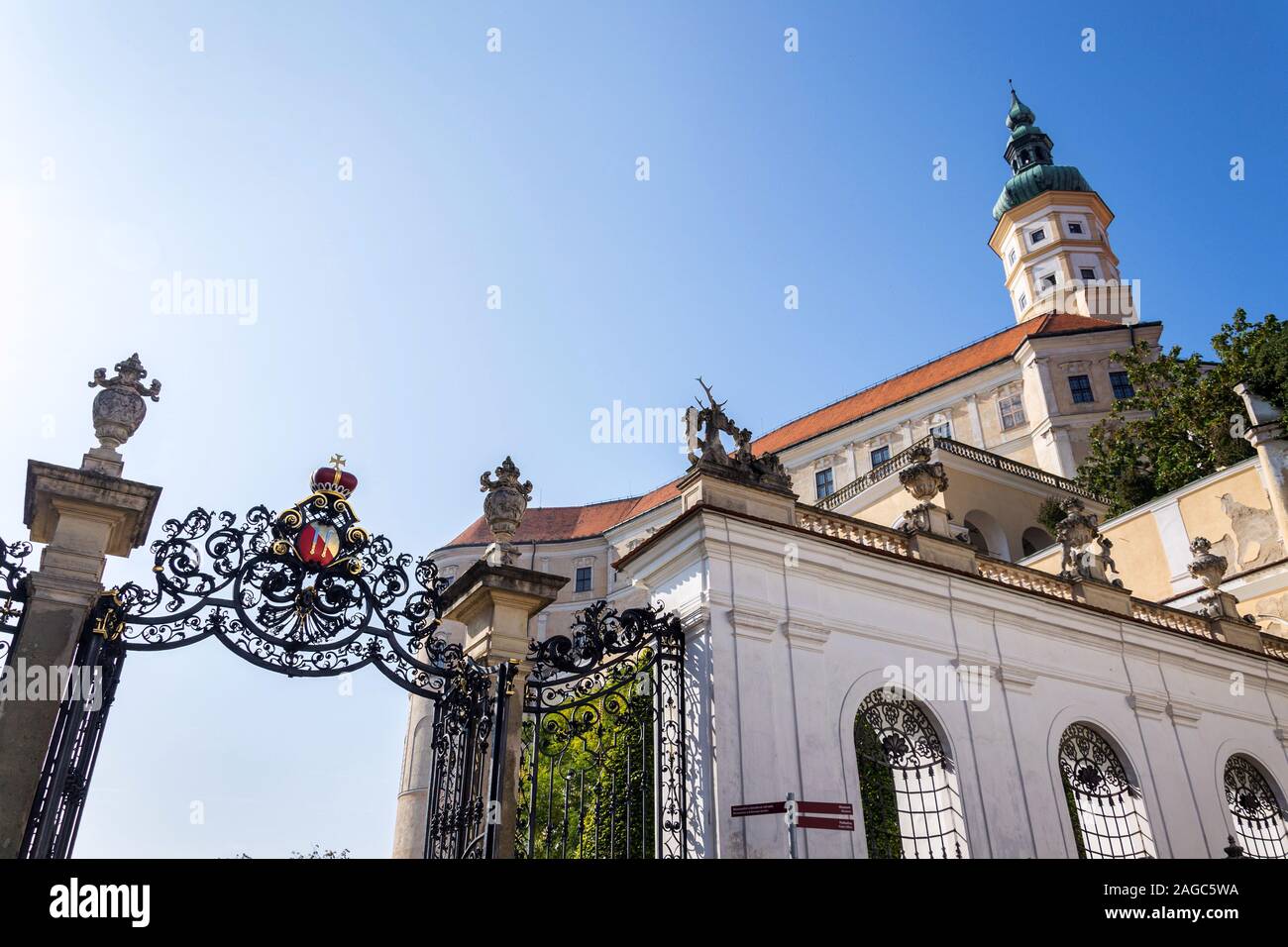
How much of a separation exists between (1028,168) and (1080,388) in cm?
2690

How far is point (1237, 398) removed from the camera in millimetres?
29250

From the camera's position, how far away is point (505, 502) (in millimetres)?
10078

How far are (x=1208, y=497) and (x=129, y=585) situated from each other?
21883mm

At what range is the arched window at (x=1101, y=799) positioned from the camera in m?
13.2

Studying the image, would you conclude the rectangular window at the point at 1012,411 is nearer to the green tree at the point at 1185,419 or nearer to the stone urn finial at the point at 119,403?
the green tree at the point at 1185,419

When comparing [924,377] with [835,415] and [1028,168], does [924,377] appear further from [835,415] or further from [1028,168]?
[1028,168]

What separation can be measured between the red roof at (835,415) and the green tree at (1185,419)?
10.6m

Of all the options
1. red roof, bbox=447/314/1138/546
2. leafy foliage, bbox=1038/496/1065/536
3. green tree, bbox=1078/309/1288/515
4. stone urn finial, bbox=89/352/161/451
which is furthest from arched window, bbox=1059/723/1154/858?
red roof, bbox=447/314/1138/546

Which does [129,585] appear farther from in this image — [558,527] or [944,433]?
[558,527]

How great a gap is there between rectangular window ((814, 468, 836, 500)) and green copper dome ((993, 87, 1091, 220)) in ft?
83.3

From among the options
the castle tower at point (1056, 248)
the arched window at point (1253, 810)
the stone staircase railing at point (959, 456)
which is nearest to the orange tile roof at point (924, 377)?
the castle tower at point (1056, 248)
